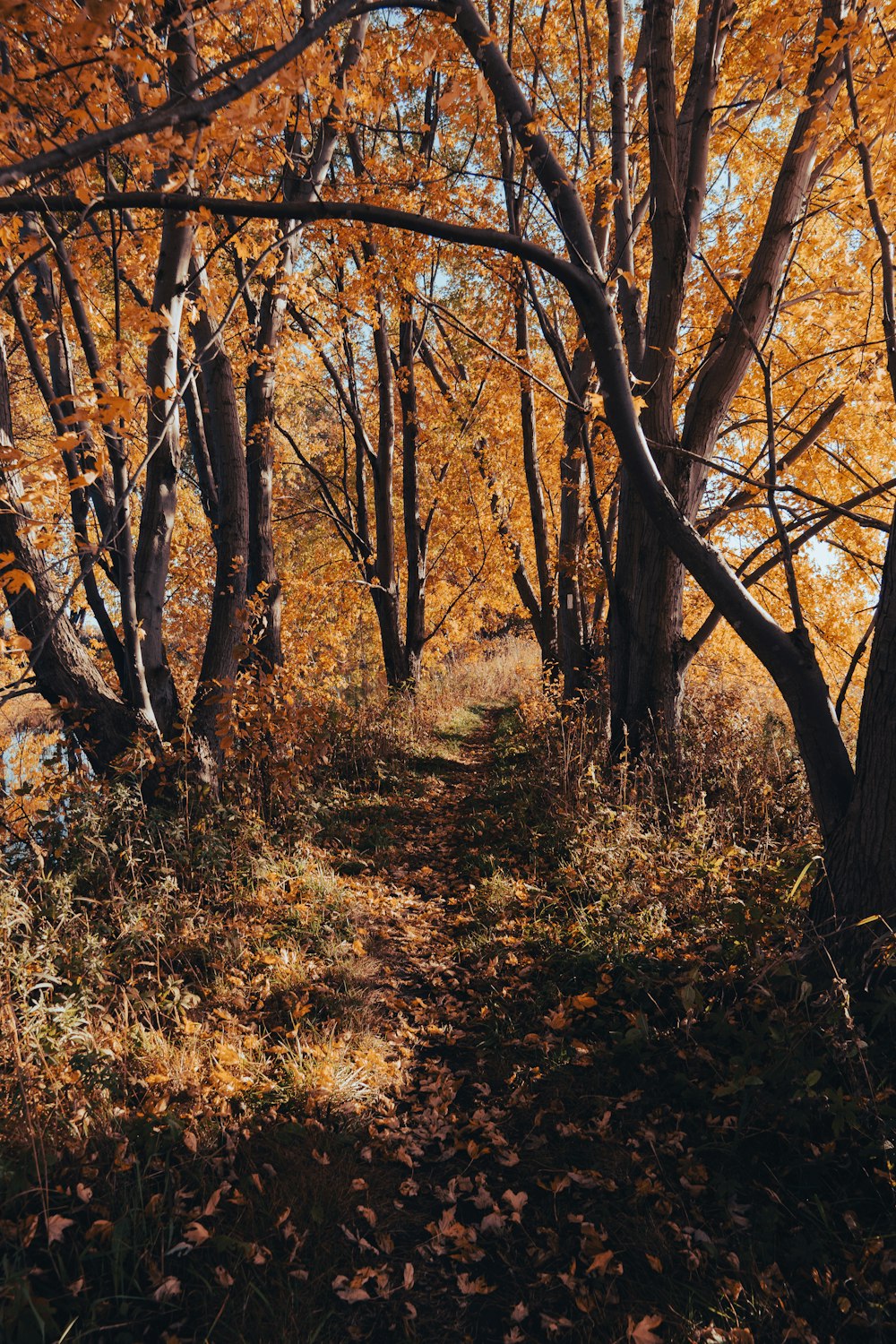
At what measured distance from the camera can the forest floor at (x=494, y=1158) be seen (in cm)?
214

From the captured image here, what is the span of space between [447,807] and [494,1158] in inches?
172

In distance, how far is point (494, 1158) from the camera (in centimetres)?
283

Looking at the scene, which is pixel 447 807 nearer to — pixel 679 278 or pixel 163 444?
pixel 163 444

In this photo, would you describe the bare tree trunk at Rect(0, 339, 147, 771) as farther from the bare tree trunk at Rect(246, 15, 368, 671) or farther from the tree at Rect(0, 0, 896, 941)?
the tree at Rect(0, 0, 896, 941)

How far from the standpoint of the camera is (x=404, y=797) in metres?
7.19

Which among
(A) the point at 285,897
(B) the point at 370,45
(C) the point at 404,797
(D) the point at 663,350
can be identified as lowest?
(A) the point at 285,897

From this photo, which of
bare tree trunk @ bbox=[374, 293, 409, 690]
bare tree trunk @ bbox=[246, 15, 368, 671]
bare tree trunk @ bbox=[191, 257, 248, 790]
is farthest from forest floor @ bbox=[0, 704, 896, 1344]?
bare tree trunk @ bbox=[374, 293, 409, 690]

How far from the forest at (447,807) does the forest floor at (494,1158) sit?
0.02 meters

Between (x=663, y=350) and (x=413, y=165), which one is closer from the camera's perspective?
(x=663, y=350)

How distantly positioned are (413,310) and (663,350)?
558 centimetres

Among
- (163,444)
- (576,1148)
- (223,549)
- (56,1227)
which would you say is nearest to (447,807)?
(223,549)

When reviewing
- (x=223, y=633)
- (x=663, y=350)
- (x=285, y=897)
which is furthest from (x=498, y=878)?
(x=663, y=350)

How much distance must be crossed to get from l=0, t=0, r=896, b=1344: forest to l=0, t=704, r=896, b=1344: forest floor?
2 cm

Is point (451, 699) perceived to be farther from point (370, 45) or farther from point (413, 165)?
point (370, 45)
